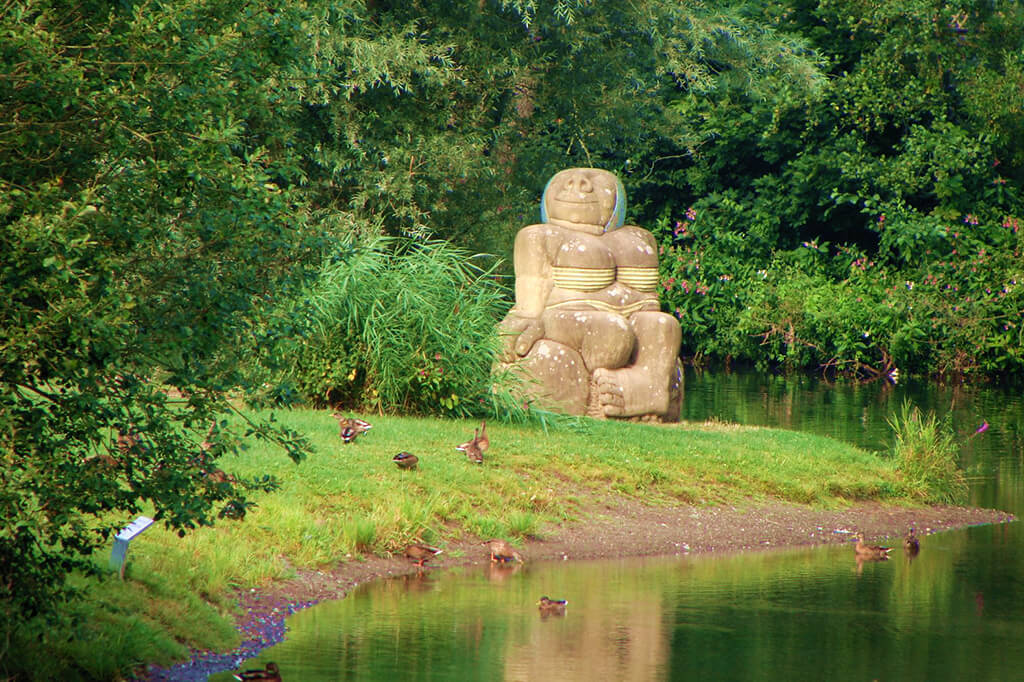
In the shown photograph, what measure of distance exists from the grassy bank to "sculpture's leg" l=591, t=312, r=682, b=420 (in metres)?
0.62

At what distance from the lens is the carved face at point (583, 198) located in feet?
56.8

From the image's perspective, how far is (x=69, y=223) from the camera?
575cm

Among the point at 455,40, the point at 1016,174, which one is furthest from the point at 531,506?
the point at 1016,174

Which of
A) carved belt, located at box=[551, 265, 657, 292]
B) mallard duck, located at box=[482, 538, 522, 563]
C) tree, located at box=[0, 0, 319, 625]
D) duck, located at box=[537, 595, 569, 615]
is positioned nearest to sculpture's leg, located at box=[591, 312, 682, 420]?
carved belt, located at box=[551, 265, 657, 292]

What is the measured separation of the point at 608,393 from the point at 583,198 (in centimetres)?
252

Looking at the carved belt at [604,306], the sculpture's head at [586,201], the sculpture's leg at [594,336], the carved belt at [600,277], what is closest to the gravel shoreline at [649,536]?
the sculpture's leg at [594,336]

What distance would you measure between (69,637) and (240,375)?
1755 mm

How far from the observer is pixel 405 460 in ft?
38.8

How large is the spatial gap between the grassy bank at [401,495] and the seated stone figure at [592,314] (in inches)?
33.1

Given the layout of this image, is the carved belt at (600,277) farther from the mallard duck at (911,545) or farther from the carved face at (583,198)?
the mallard duck at (911,545)

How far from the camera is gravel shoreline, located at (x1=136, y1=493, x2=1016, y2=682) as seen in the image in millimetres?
9672

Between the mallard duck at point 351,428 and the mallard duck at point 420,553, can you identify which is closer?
the mallard duck at point 420,553

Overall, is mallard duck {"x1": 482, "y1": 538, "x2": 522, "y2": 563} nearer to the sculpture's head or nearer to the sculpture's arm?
the sculpture's arm

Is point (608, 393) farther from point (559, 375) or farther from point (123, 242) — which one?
point (123, 242)
